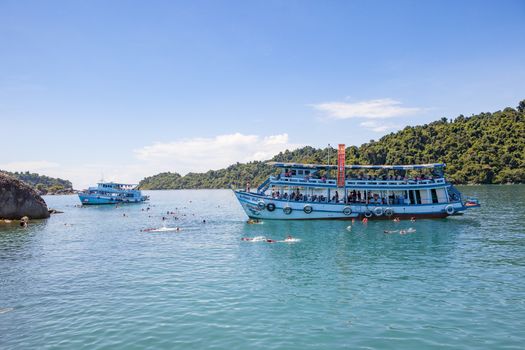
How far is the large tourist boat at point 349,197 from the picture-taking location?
5341 centimetres

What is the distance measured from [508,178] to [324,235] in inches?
5664

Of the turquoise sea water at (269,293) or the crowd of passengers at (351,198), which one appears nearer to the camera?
the turquoise sea water at (269,293)

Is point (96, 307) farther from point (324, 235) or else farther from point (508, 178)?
point (508, 178)

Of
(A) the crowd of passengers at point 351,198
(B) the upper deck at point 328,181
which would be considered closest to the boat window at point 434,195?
(B) the upper deck at point 328,181

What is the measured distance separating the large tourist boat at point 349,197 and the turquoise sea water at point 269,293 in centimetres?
1203

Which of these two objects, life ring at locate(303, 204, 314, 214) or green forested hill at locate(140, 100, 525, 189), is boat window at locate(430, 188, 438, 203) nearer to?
life ring at locate(303, 204, 314, 214)

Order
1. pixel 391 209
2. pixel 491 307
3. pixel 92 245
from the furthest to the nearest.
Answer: pixel 391 209
pixel 92 245
pixel 491 307

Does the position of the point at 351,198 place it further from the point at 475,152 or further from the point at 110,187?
the point at 475,152

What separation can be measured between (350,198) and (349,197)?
22 centimetres

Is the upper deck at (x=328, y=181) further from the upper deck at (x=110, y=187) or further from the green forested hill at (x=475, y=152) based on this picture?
the green forested hill at (x=475, y=152)

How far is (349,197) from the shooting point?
54.7 meters

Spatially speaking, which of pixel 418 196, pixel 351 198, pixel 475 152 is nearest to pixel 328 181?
pixel 351 198

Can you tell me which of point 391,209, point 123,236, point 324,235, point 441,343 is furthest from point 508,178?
point 441,343

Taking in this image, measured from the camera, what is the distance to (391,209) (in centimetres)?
5375
